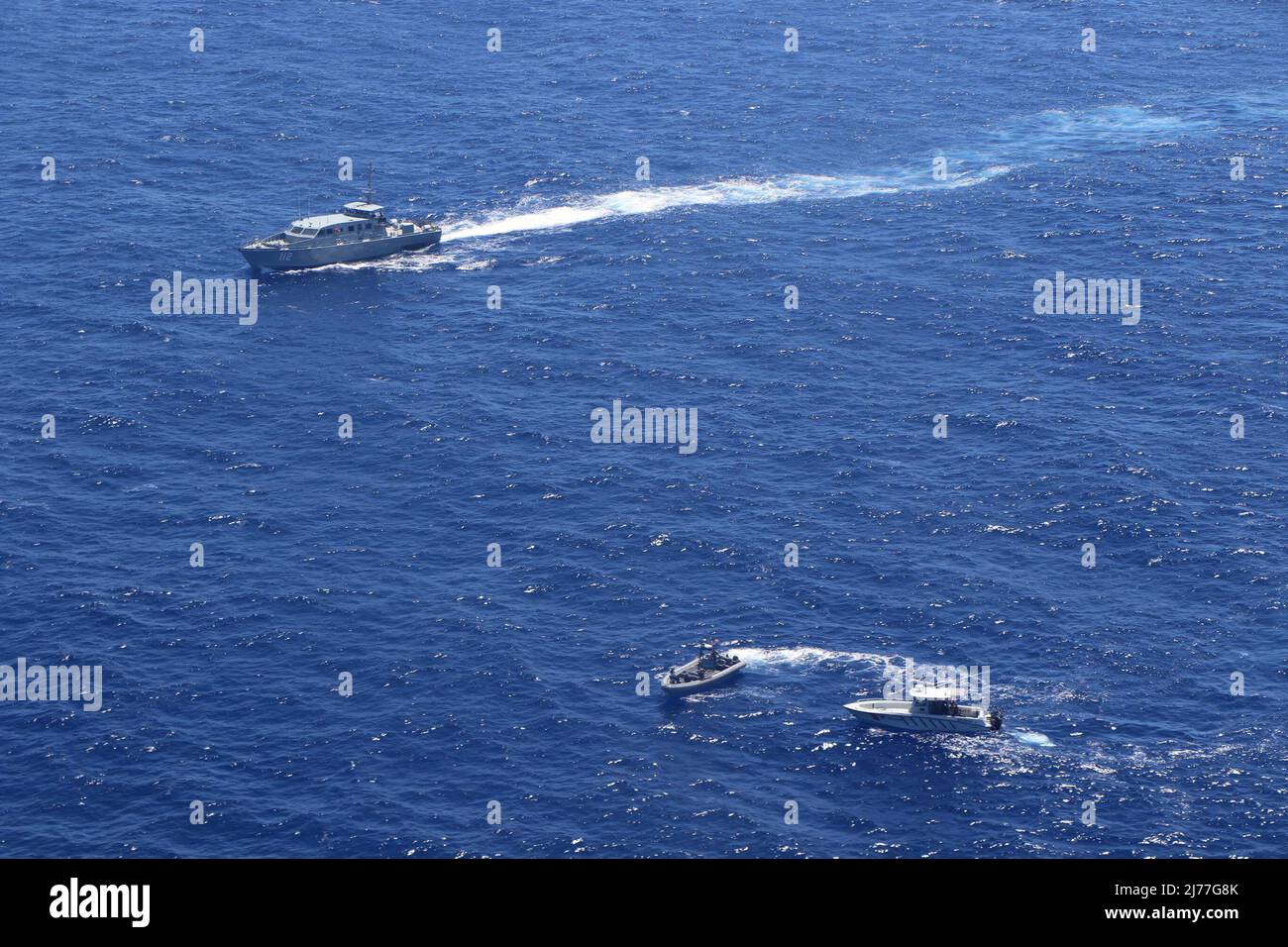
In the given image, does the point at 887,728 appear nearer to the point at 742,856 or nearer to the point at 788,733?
the point at 788,733
